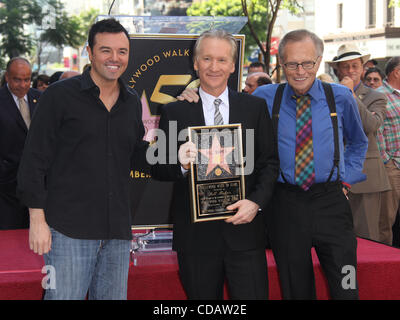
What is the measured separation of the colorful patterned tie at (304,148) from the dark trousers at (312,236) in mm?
56

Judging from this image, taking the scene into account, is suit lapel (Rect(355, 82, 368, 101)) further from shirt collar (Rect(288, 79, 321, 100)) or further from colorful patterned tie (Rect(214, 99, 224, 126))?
colorful patterned tie (Rect(214, 99, 224, 126))

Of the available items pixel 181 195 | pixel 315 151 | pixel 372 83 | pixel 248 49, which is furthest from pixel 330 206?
pixel 248 49

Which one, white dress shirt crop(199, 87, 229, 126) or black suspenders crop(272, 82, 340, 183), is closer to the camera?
white dress shirt crop(199, 87, 229, 126)

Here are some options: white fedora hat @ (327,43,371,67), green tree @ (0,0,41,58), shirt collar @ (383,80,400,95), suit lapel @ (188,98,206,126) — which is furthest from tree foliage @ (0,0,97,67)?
suit lapel @ (188,98,206,126)

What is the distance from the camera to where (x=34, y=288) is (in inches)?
149

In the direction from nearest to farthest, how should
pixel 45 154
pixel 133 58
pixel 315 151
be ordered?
pixel 45 154
pixel 315 151
pixel 133 58

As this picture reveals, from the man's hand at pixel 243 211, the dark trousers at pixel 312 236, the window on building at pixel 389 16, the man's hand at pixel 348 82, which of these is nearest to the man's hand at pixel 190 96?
the man's hand at pixel 243 211

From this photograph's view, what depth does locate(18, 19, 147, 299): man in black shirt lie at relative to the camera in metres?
2.74

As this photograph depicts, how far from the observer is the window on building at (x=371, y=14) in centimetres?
2908

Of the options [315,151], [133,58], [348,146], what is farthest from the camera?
[133,58]

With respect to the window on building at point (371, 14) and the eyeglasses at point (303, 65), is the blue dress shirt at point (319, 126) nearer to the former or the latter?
the eyeglasses at point (303, 65)

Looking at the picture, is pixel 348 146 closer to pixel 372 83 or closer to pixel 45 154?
pixel 45 154

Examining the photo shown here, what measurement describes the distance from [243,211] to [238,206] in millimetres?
40
